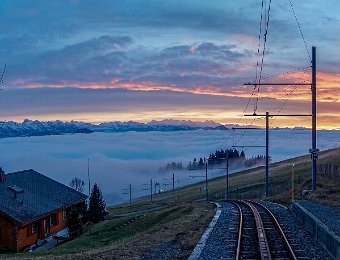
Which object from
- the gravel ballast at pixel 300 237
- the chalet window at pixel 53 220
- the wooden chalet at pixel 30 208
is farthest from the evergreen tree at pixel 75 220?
the gravel ballast at pixel 300 237

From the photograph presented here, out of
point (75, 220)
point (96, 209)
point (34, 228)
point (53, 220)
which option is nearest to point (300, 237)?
point (34, 228)

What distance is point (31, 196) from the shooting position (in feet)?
161

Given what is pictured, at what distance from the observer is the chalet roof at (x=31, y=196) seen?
42906 millimetres

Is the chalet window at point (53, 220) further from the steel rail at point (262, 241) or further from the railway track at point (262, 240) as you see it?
the steel rail at point (262, 241)

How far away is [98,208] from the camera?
6456 centimetres

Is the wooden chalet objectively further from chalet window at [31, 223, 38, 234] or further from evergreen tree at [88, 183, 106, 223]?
evergreen tree at [88, 183, 106, 223]

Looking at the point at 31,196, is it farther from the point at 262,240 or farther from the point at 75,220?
the point at 262,240

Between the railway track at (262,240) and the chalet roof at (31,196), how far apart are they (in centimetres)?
2232

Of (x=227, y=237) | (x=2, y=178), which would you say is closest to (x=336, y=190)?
(x=227, y=237)

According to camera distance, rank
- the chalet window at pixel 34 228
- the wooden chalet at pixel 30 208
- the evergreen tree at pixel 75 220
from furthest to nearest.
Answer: the evergreen tree at pixel 75 220
the chalet window at pixel 34 228
the wooden chalet at pixel 30 208

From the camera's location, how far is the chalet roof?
42906 mm

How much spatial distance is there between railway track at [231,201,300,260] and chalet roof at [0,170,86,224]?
22.3m

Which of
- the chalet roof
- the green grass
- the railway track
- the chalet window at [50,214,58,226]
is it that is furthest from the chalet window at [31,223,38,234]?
the railway track

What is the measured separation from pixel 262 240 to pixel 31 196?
1326 inches
